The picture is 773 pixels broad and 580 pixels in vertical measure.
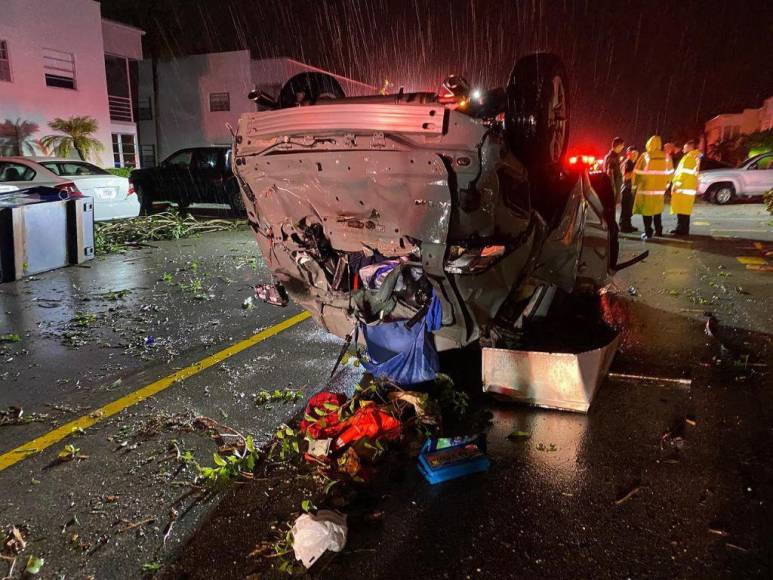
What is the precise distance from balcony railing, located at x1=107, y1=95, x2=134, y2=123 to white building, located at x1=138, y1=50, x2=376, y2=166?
3948 millimetres

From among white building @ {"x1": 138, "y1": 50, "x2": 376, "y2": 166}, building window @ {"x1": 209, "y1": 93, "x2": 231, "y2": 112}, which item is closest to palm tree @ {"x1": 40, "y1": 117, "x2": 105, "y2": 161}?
white building @ {"x1": 138, "y1": 50, "x2": 376, "y2": 166}

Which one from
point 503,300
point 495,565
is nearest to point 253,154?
point 503,300

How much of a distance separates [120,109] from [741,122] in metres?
40.2

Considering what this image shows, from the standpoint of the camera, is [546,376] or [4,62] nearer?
[546,376]

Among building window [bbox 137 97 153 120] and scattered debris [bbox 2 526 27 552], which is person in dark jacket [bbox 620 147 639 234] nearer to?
scattered debris [bbox 2 526 27 552]

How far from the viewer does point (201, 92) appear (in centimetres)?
2712

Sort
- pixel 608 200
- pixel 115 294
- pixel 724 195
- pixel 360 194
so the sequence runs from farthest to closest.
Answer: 1. pixel 724 195
2. pixel 115 294
3. pixel 608 200
4. pixel 360 194

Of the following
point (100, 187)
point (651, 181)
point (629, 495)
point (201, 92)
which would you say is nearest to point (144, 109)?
point (201, 92)

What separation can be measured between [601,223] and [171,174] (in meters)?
11.9

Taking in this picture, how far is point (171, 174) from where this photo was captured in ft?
45.2

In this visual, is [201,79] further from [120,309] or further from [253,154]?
[253,154]

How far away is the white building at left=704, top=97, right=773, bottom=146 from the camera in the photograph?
117 feet

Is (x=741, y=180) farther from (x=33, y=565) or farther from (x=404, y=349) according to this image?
(x=33, y=565)

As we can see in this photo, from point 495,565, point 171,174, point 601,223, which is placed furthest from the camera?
point 171,174
